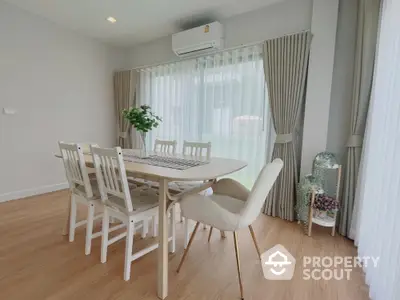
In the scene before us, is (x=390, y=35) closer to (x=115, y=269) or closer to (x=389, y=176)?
(x=389, y=176)

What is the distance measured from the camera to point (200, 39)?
304 cm

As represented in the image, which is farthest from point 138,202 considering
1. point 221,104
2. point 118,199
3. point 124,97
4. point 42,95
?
point 124,97

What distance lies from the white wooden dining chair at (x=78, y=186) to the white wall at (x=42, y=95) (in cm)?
183

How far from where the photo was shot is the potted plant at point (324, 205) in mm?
2221

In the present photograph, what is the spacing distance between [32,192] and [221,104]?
10.4 ft

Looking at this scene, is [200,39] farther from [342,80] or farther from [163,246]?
[163,246]

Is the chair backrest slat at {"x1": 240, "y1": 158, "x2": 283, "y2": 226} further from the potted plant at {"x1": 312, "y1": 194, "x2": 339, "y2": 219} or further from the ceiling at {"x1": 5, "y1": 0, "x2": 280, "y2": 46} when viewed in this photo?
the ceiling at {"x1": 5, "y1": 0, "x2": 280, "y2": 46}

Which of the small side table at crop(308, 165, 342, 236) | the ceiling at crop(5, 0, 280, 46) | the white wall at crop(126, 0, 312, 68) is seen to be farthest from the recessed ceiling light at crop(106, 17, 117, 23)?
the small side table at crop(308, 165, 342, 236)

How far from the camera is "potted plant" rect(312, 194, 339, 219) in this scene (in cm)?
222

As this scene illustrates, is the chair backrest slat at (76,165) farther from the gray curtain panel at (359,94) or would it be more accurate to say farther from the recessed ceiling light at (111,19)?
the gray curtain panel at (359,94)

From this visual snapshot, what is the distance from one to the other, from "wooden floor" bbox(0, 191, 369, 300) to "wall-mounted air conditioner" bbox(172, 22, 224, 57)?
8.01 feet

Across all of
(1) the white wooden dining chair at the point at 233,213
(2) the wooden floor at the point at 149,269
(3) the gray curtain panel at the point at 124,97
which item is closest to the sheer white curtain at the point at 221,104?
(3) the gray curtain panel at the point at 124,97

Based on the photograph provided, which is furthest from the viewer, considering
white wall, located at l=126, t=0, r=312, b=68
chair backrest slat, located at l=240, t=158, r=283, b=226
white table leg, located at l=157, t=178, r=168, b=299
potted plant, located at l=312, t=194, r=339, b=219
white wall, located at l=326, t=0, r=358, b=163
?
white wall, located at l=126, t=0, r=312, b=68

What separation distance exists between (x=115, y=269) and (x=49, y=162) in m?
2.65
